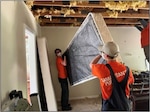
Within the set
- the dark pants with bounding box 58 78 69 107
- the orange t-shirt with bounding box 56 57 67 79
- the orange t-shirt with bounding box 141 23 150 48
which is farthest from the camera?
the dark pants with bounding box 58 78 69 107

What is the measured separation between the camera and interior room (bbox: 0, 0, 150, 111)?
64.5 inches

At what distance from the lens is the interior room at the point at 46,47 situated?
164cm

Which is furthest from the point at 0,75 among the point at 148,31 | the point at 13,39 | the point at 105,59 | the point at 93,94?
the point at 93,94

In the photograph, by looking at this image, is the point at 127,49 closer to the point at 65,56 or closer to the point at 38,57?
the point at 65,56

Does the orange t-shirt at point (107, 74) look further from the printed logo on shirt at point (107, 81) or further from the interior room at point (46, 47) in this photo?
the interior room at point (46, 47)

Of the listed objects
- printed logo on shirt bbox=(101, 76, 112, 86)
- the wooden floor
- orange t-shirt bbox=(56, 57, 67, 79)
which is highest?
orange t-shirt bbox=(56, 57, 67, 79)

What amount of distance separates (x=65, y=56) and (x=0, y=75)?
2608 mm

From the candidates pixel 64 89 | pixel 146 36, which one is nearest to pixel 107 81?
pixel 146 36

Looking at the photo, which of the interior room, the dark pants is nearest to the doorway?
the interior room

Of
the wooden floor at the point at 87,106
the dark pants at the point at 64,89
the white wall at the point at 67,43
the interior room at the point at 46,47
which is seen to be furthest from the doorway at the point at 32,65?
the white wall at the point at 67,43

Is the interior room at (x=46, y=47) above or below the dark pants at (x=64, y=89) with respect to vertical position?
above

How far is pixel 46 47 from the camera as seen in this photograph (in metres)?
4.21

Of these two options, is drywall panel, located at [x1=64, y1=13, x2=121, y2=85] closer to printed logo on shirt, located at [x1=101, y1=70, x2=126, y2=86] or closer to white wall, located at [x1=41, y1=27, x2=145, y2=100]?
printed logo on shirt, located at [x1=101, y1=70, x2=126, y2=86]

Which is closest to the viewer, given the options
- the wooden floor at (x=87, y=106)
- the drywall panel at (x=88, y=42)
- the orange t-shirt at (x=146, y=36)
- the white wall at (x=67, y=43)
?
the orange t-shirt at (x=146, y=36)
